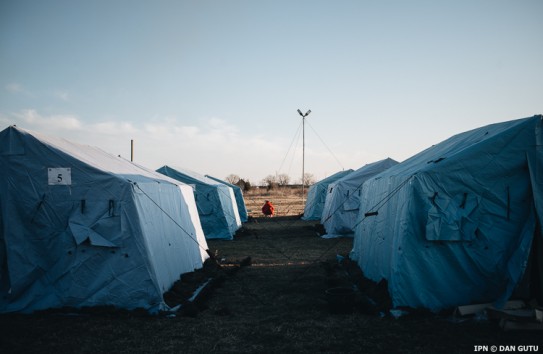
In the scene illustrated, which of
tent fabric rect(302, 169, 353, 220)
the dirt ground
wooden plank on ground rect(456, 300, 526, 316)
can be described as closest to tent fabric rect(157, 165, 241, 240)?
the dirt ground

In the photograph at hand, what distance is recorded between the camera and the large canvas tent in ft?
23.4

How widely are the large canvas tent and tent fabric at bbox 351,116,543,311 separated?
4717 millimetres

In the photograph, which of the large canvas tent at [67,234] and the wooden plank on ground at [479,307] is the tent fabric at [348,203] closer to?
the wooden plank on ground at [479,307]

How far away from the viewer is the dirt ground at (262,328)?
550 cm

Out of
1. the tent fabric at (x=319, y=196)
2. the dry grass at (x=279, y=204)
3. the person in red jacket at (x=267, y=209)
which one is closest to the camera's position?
the tent fabric at (x=319, y=196)

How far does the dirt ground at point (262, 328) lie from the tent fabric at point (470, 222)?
0.53 metres

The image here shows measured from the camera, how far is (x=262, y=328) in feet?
20.9

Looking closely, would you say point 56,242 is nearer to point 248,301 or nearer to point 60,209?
point 60,209

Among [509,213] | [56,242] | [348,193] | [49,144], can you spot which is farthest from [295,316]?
[348,193]

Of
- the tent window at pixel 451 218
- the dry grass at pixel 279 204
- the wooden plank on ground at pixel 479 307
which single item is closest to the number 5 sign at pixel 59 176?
the tent window at pixel 451 218

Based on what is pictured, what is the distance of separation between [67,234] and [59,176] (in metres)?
1.12

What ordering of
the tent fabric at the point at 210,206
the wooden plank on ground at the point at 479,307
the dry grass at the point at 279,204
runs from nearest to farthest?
the wooden plank on ground at the point at 479,307
the tent fabric at the point at 210,206
the dry grass at the point at 279,204

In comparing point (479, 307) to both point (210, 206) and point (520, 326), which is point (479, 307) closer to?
point (520, 326)

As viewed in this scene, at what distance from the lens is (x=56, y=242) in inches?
287
